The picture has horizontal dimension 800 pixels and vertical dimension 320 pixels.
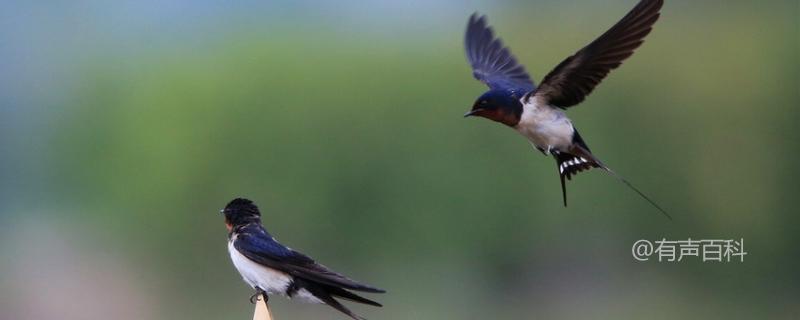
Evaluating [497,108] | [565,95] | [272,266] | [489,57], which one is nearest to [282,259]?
[272,266]

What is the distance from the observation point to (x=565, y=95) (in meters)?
1.55

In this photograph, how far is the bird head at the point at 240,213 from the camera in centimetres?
147

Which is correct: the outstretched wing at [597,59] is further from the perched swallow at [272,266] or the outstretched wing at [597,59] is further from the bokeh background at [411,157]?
the bokeh background at [411,157]

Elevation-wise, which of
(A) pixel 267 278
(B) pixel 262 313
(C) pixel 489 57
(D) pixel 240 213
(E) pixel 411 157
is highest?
(E) pixel 411 157

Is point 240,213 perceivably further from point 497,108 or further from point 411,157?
point 411,157

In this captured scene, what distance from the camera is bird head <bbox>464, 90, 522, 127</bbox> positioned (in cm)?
153

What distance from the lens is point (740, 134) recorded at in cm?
315

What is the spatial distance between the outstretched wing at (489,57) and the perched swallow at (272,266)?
0.62 metres

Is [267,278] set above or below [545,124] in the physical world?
below

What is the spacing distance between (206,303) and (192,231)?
231mm

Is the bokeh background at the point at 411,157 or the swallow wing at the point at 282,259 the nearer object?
the swallow wing at the point at 282,259

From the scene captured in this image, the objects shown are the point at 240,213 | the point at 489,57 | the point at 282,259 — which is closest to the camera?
the point at 282,259

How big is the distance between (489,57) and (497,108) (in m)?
0.40

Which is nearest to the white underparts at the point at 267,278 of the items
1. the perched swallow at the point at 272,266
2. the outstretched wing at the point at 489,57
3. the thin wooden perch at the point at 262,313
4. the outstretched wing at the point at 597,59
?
the perched swallow at the point at 272,266
